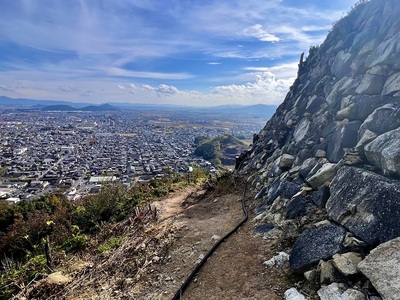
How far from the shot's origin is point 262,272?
189 inches

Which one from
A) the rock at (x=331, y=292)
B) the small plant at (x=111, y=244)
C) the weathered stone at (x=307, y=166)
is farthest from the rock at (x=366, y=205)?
the small plant at (x=111, y=244)

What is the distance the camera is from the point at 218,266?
5.43 m

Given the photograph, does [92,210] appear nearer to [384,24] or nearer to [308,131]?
[308,131]

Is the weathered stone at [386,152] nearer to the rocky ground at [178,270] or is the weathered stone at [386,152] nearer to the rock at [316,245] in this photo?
the rock at [316,245]

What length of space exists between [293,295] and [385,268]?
1281 millimetres

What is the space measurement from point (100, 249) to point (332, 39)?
1267cm

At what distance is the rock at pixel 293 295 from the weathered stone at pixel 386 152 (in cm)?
236

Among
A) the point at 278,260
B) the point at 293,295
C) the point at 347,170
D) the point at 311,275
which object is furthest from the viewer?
the point at 347,170

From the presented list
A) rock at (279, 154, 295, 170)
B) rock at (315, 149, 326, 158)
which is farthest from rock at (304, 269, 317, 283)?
rock at (279, 154, 295, 170)

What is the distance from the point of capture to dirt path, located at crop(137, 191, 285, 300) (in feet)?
14.9

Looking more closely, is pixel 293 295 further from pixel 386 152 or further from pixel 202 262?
pixel 386 152

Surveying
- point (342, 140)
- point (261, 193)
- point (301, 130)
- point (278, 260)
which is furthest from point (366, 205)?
point (301, 130)

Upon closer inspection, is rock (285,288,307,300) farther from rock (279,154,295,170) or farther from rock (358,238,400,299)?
rock (279,154,295,170)

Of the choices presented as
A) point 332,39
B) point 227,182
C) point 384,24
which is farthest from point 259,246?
point 332,39
